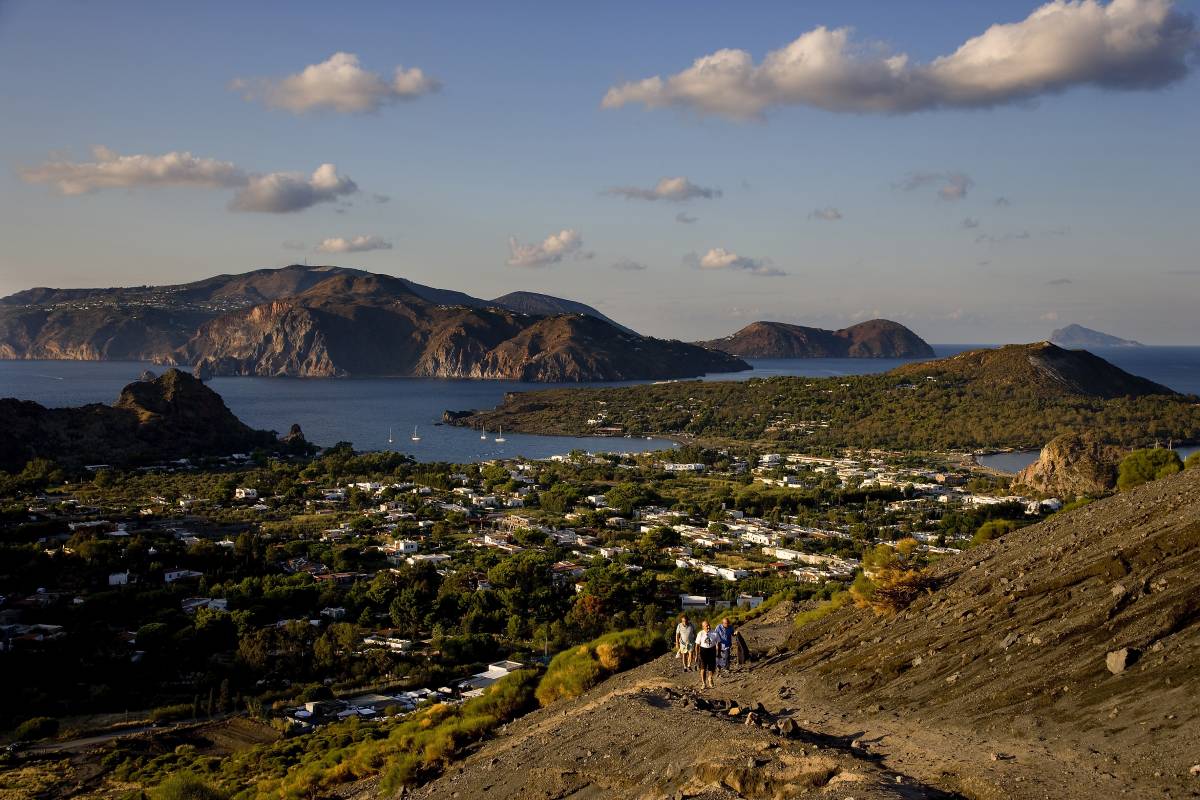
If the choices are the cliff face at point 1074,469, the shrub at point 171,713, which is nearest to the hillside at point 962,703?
the shrub at point 171,713

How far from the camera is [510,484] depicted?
59.6 m

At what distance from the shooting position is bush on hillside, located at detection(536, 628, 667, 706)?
49.0ft

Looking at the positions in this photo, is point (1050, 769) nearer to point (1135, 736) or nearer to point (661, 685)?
point (1135, 736)

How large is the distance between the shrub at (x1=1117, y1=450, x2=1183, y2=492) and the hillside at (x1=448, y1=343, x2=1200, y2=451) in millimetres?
57882

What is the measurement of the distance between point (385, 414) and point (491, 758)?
118m

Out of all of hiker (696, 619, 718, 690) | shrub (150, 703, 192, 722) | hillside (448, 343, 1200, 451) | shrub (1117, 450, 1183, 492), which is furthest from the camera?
hillside (448, 343, 1200, 451)

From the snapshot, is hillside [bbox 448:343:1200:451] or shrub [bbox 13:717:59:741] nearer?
shrub [bbox 13:717:59:741]

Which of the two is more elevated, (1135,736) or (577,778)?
(1135,736)

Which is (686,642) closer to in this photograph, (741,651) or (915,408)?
(741,651)

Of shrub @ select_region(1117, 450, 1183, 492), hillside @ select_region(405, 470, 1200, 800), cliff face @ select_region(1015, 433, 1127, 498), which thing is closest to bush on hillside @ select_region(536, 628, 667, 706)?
hillside @ select_region(405, 470, 1200, 800)

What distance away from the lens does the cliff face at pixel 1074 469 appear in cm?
5091

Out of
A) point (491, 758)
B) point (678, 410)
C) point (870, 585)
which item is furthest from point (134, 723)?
point (678, 410)

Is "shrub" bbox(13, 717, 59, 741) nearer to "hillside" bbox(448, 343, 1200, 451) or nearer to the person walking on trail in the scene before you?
the person walking on trail

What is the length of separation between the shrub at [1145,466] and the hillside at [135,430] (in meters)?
64.6
